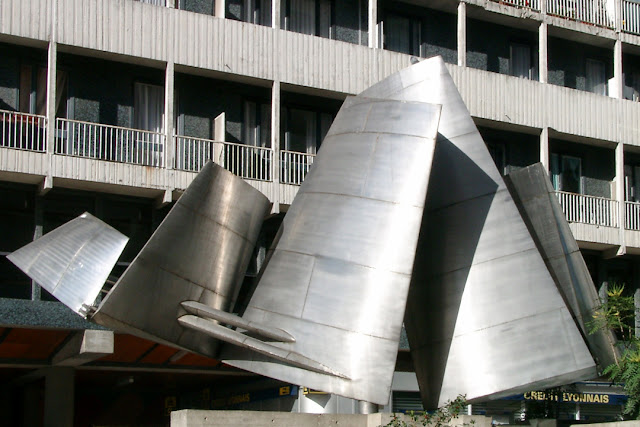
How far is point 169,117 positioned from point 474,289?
10.1 metres

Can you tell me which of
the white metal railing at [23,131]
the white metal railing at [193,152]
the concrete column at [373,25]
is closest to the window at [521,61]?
the concrete column at [373,25]

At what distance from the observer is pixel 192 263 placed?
17.4 m

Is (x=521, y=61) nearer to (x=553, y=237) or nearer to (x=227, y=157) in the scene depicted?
(x=227, y=157)

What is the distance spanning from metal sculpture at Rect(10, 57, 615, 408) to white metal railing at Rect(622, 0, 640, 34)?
1688 cm

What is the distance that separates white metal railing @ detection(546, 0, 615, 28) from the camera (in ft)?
108

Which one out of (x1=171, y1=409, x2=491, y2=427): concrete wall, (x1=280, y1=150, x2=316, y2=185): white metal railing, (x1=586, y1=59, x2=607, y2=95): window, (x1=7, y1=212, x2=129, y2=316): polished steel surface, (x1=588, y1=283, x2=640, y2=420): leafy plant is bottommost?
(x1=171, y1=409, x2=491, y2=427): concrete wall

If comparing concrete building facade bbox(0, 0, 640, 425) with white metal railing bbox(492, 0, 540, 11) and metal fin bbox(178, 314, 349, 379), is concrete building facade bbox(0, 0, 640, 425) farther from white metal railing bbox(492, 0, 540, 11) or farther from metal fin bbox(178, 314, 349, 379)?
metal fin bbox(178, 314, 349, 379)

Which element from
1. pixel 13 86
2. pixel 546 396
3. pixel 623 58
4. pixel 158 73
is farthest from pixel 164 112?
pixel 623 58

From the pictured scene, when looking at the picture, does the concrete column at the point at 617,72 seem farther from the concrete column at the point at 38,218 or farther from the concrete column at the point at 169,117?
the concrete column at the point at 38,218

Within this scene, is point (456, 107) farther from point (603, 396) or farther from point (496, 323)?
point (603, 396)

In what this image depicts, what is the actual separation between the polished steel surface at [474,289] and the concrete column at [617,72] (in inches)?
613

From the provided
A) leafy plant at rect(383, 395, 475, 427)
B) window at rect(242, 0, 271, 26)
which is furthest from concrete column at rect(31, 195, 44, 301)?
leafy plant at rect(383, 395, 475, 427)

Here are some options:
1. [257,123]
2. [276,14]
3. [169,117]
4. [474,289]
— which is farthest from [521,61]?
[474,289]

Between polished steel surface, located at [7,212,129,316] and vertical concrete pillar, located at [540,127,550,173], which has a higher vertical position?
vertical concrete pillar, located at [540,127,550,173]
